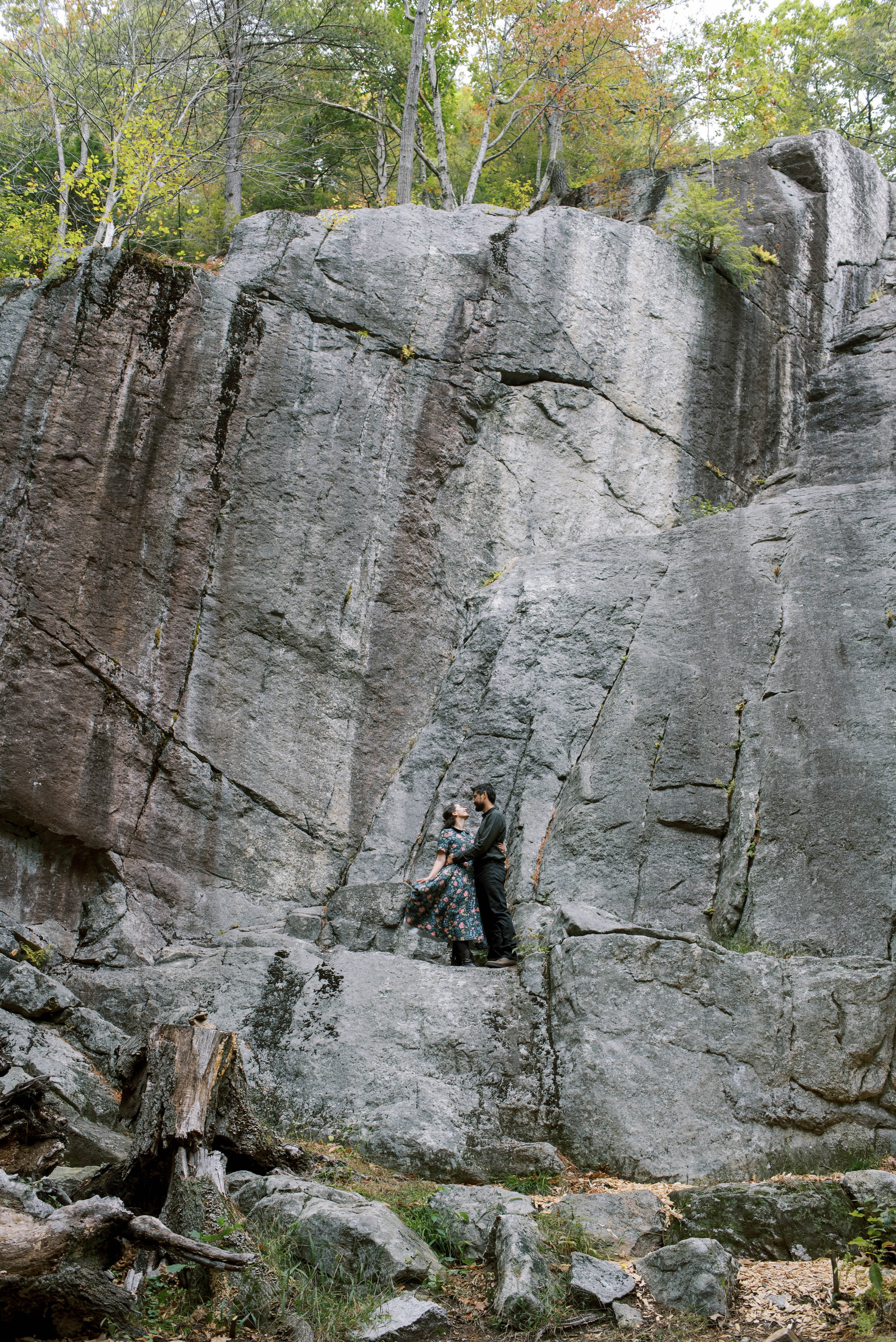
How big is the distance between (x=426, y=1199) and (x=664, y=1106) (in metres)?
2.00

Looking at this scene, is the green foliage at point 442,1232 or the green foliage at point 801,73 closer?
the green foliage at point 442,1232

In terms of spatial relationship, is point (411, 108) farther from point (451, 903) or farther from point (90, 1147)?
point (90, 1147)

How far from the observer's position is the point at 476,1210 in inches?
246

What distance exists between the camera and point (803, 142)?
1822cm

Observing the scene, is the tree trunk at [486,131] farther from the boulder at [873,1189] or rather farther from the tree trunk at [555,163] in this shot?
the boulder at [873,1189]

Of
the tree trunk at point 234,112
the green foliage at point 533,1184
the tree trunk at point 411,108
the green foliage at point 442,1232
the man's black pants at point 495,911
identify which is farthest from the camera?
the tree trunk at point 234,112

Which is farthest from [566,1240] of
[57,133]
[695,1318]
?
[57,133]

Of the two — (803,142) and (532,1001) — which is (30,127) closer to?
(803,142)

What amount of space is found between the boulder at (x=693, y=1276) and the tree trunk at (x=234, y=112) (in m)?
19.0

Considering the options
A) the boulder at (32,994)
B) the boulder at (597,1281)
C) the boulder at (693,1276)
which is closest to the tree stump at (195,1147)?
the boulder at (597,1281)

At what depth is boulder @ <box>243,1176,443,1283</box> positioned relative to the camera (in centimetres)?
531

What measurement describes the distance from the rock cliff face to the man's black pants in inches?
13.5

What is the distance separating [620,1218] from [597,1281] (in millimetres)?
986

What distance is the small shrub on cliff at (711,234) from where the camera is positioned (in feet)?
52.8
